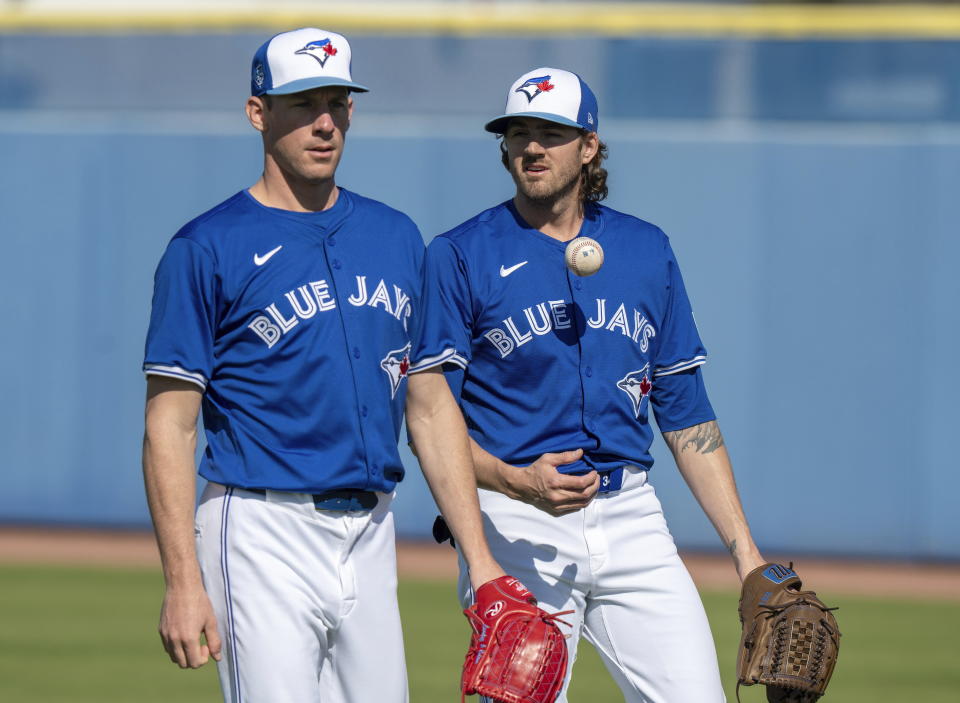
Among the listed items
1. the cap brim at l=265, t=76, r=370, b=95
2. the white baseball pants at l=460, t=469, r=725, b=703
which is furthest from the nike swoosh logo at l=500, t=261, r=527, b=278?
the cap brim at l=265, t=76, r=370, b=95

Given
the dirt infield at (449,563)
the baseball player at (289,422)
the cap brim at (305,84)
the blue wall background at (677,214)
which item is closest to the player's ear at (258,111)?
the baseball player at (289,422)

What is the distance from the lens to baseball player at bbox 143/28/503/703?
389cm

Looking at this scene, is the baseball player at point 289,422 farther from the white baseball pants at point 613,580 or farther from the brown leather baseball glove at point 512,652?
the white baseball pants at point 613,580

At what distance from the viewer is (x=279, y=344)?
4008 millimetres

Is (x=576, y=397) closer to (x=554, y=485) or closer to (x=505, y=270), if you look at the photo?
(x=554, y=485)

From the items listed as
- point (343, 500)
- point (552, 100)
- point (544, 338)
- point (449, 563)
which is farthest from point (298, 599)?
point (449, 563)

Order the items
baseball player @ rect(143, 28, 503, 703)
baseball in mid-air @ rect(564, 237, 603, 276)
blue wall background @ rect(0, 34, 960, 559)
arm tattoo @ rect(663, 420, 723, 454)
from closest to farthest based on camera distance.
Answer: baseball player @ rect(143, 28, 503, 703) → baseball in mid-air @ rect(564, 237, 603, 276) → arm tattoo @ rect(663, 420, 723, 454) → blue wall background @ rect(0, 34, 960, 559)

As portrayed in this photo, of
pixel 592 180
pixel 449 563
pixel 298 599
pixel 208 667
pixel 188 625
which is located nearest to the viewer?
pixel 188 625

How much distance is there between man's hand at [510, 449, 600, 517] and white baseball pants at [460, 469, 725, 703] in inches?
3.1

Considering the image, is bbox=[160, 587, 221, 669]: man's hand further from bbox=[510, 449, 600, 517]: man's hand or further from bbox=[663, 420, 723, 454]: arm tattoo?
bbox=[663, 420, 723, 454]: arm tattoo

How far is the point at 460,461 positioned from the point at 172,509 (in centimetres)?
81

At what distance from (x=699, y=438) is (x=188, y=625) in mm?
1716

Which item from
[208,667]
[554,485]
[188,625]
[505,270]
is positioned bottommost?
[208,667]

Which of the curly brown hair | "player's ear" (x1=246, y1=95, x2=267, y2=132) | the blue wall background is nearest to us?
"player's ear" (x1=246, y1=95, x2=267, y2=132)
